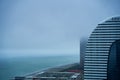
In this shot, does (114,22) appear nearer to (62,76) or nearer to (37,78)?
(62,76)

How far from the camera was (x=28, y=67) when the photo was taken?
4.68m

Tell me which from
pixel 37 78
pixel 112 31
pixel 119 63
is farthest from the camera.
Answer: pixel 112 31

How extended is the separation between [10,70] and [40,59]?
1.90ft

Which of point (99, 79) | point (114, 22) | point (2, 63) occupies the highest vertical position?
point (114, 22)

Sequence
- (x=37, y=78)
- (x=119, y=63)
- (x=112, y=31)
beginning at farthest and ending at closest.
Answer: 1. (x=112, y=31)
2. (x=37, y=78)
3. (x=119, y=63)

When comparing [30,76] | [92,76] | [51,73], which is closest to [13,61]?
[30,76]

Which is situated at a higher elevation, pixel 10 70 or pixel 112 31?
pixel 112 31

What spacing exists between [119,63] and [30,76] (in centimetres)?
151

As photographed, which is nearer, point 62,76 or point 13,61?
point 62,76

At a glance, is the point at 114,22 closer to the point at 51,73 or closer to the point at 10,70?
the point at 51,73

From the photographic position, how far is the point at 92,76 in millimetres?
4492

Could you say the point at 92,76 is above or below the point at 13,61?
below

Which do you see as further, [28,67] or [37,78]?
[28,67]

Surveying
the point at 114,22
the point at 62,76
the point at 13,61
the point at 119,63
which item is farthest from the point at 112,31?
the point at 13,61
